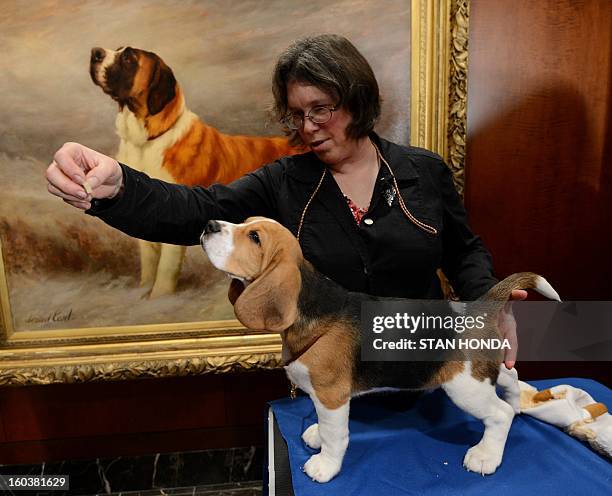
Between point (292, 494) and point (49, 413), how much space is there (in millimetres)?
1296

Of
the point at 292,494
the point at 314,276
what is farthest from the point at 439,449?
the point at 314,276

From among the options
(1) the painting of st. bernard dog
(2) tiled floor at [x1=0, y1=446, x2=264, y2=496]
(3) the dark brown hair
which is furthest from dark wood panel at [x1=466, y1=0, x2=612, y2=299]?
(2) tiled floor at [x1=0, y1=446, x2=264, y2=496]

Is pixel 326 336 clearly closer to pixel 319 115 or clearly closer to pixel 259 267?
pixel 259 267

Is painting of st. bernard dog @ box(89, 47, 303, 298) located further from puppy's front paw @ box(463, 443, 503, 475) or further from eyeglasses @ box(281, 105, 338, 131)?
puppy's front paw @ box(463, 443, 503, 475)

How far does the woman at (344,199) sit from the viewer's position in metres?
1.00

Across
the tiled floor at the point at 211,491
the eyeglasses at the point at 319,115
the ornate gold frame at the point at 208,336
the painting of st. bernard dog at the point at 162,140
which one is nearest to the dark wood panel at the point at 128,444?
the tiled floor at the point at 211,491

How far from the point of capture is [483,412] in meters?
0.96

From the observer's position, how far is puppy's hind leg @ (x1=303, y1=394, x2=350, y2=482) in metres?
0.92

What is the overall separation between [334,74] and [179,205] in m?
0.42

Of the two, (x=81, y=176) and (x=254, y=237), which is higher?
(x=81, y=176)

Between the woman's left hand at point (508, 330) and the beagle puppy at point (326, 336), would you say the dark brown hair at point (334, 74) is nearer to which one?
the beagle puppy at point (326, 336)

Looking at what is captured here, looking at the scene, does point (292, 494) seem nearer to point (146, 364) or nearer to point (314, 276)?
→ point (314, 276)
